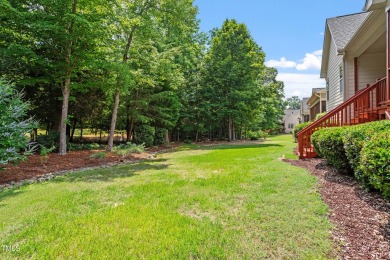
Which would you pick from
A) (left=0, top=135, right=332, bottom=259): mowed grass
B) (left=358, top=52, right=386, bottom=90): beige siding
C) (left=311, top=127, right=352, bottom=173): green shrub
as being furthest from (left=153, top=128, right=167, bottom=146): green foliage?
(left=311, top=127, right=352, bottom=173): green shrub

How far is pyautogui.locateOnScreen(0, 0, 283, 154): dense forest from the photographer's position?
373 inches

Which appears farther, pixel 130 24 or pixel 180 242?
pixel 130 24

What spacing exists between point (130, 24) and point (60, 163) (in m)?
6.59

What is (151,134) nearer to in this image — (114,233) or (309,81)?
(114,233)

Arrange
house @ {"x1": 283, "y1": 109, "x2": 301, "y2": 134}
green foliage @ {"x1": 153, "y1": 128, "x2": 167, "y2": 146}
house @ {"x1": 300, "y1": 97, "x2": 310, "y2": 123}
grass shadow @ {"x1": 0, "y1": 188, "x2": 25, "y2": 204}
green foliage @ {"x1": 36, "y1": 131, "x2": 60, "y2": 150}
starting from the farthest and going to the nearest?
1. house @ {"x1": 283, "y1": 109, "x2": 301, "y2": 134}
2. house @ {"x1": 300, "y1": 97, "x2": 310, "y2": 123}
3. green foliage @ {"x1": 153, "y1": 128, "x2": 167, "y2": 146}
4. green foliage @ {"x1": 36, "y1": 131, "x2": 60, "y2": 150}
5. grass shadow @ {"x1": 0, "y1": 188, "x2": 25, "y2": 204}

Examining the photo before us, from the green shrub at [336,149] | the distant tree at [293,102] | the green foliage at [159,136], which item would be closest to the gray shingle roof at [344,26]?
the green shrub at [336,149]

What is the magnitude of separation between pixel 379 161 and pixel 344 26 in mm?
11766

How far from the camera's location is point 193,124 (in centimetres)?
2239

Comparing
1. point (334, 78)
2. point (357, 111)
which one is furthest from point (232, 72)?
point (357, 111)

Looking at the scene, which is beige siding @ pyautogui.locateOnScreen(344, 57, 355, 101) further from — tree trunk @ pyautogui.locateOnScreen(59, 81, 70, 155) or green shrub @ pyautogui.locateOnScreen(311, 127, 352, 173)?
tree trunk @ pyautogui.locateOnScreen(59, 81, 70, 155)

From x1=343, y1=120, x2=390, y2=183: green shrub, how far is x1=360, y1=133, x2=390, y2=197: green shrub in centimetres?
56

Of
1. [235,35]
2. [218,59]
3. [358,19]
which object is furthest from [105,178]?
[235,35]

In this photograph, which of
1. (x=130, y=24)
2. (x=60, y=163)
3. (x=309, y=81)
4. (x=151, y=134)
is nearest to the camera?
(x=60, y=163)

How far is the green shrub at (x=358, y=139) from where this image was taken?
4180 millimetres
